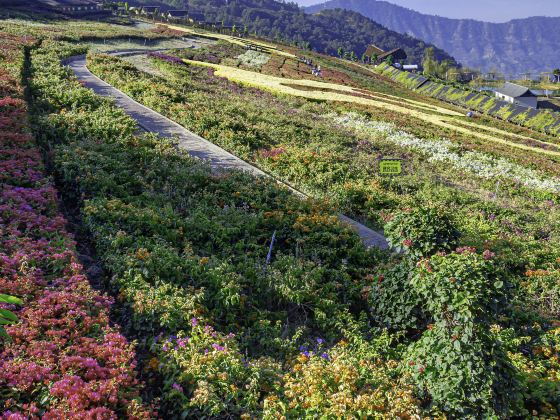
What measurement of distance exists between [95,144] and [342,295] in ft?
32.0

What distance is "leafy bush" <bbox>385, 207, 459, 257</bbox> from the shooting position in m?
8.57

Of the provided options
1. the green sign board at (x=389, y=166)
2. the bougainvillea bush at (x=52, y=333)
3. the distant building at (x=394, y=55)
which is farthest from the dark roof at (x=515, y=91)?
the bougainvillea bush at (x=52, y=333)

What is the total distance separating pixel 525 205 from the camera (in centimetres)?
2045

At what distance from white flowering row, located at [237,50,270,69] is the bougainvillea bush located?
177 feet

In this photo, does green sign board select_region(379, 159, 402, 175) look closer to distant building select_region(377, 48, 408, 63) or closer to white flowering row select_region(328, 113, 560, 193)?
white flowering row select_region(328, 113, 560, 193)

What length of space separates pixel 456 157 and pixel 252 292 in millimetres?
22597

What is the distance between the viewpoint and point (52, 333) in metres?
6.37

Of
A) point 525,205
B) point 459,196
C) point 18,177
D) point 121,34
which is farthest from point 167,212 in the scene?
point 121,34

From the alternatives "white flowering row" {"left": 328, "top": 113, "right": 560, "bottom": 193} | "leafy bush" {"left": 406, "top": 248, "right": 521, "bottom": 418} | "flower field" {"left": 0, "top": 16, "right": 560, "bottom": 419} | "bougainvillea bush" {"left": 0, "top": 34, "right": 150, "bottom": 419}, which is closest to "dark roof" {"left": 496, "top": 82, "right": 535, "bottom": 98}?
"white flowering row" {"left": 328, "top": 113, "right": 560, "bottom": 193}

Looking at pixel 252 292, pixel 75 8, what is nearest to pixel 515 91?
pixel 252 292

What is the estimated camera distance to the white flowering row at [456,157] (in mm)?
25594

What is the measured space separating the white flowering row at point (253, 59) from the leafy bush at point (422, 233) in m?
54.4

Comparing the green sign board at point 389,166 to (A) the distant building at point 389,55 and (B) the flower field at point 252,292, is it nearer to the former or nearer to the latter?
(B) the flower field at point 252,292

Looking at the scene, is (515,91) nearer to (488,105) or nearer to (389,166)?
(488,105)
